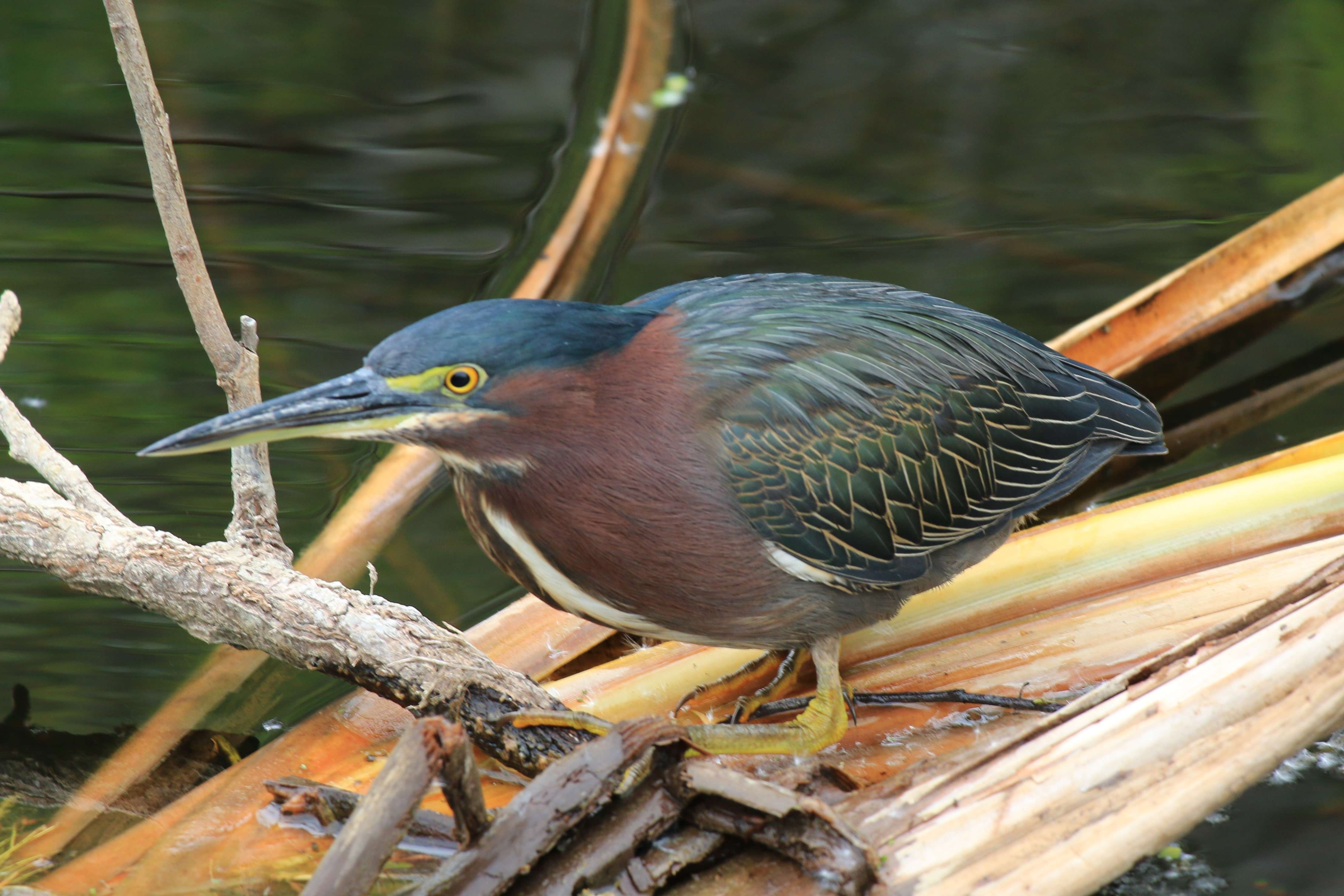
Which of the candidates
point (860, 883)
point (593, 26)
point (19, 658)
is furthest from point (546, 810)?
point (593, 26)

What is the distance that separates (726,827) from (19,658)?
201cm

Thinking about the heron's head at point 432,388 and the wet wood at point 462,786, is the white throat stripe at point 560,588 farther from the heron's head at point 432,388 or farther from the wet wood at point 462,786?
the wet wood at point 462,786

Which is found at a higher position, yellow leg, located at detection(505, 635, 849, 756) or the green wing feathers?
the green wing feathers

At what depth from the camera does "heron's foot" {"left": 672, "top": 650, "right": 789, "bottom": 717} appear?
3.24m

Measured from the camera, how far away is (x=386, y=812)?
6.61ft

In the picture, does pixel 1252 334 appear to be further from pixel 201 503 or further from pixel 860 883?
pixel 201 503

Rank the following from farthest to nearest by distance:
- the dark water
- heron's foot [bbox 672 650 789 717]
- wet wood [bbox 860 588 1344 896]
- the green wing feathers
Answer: the dark water → heron's foot [bbox 672 650 789 717] → the green wing feathers → wet wood [bbox 860 588 1344 896]

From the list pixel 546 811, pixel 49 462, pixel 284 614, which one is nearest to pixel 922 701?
pixel 546 811

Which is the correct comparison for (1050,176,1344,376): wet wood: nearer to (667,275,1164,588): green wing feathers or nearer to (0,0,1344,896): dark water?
(0,0,1344,896): dark water

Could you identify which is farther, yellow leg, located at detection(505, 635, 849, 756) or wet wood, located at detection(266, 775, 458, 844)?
yellow leg, located at detection(505, 635, 849, 756)

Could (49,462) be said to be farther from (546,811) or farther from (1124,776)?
(1124,776)

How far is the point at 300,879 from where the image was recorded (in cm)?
257

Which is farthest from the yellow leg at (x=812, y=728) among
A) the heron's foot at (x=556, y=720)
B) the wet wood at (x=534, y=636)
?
the wet wood at (x=534, y=636)

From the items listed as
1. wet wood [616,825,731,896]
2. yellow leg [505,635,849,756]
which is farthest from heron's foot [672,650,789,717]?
wet wood [616,825,731,896]
